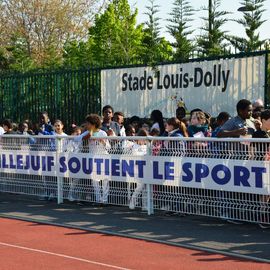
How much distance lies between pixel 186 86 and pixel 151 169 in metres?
5.70

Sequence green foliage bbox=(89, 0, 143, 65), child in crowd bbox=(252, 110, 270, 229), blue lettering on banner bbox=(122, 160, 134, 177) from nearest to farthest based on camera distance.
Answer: child in crowd bbox=(252, 110, 270, 229)
blue lettering on banner bbox=(122, 160, 134, 177)
green foliage bbox=(89, 0, 143, 65)

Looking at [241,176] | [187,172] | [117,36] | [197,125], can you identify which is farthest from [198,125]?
[117,36]

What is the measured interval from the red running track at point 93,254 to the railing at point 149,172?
6.07 feet

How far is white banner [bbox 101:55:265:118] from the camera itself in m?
15.9

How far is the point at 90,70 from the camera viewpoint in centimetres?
1952

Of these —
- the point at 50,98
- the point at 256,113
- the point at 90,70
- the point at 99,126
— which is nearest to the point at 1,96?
the point at 50,98

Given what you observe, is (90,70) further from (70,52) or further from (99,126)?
(70,52)

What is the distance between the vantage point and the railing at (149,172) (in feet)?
34.3

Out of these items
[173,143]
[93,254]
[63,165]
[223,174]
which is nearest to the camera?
[93,254]

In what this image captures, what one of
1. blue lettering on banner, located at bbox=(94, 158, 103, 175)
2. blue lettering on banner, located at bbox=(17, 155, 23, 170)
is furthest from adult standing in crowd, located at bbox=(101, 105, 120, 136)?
blue lettering on banner, located at bbox=(17, 155, 23, 170)

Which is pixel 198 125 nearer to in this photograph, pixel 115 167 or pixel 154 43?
pixel 115 167

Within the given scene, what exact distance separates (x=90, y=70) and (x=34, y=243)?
34.3ft

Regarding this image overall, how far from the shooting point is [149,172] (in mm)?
11914

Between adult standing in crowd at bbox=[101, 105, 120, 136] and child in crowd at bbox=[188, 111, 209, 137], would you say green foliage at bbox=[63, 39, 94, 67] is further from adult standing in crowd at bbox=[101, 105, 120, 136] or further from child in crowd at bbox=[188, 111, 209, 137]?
child in crowd at bbox=[188, 111, 209, 137]
